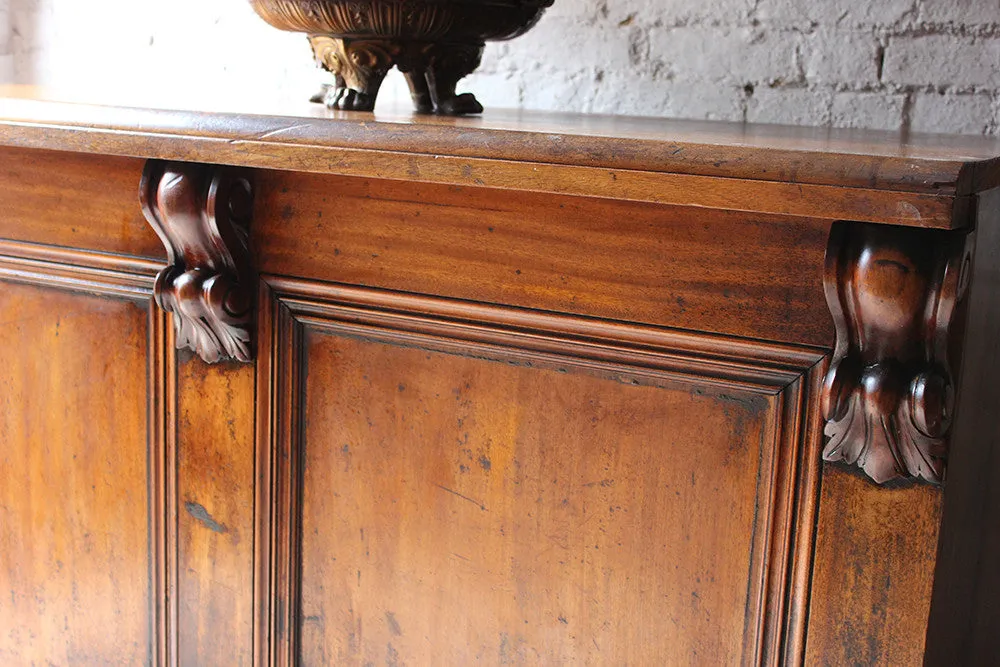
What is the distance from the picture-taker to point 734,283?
0.90 meters

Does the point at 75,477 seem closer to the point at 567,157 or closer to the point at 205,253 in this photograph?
the point at 205,253

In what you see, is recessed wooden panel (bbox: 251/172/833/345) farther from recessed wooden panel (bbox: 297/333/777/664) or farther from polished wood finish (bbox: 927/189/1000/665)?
polished wood finish (bbox: 927/189/1000/665)

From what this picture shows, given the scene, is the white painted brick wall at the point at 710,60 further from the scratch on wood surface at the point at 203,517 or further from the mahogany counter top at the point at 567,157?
the scratch on wood surface at the point at 203,517

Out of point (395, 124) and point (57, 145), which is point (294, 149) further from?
point (57, 145)

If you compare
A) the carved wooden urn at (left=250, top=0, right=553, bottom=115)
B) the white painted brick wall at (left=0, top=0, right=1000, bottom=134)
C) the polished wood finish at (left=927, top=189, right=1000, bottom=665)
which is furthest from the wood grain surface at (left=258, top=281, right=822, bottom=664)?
the white painted brick wall at (left=0, top=0, right=1000, bottom=134)

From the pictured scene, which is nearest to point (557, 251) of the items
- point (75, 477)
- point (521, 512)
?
point (521, 512)

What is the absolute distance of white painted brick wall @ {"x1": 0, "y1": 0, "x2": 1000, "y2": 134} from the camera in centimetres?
142

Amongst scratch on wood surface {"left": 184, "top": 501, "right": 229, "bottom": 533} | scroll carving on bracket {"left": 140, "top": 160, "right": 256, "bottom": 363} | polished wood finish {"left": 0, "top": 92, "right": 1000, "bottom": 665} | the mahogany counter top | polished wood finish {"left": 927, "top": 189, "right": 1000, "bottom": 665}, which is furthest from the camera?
scratch on wood surface {"left": 184, "top": 501, "right": 229, "bottom": 533}

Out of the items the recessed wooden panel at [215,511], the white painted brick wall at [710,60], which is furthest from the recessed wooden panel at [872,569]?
the white painted brick wall at [710,60]

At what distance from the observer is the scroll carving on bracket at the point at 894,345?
791 mm

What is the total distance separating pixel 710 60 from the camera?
156cm

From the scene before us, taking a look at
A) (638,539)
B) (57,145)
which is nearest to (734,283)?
(638,539)

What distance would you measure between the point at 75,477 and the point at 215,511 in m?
0.21

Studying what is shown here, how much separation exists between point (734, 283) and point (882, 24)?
74 centimetres
